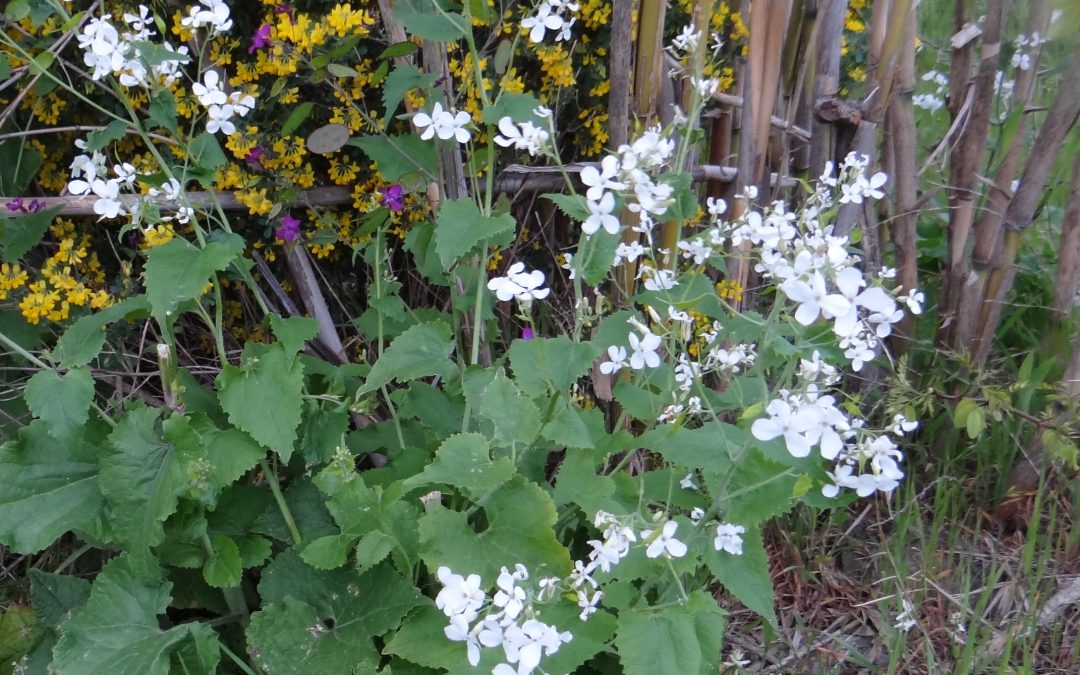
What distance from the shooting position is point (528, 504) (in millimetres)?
1310

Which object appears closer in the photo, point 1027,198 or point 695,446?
point 695,446

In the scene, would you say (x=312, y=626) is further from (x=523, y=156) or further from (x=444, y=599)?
(x=523, y=156)

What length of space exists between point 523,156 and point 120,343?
3.64ft

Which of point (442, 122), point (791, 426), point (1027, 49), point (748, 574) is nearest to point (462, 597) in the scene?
point (791, 426)

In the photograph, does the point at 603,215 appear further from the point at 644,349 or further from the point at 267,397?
the point at 267,397

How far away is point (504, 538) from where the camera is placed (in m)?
1.31

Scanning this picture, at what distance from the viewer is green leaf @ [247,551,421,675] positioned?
4.64ft

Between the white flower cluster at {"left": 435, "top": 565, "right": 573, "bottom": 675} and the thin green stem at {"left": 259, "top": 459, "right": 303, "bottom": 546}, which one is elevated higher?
the white flower cluster at {"left": 435, "top": 565, "right": 573, "bottom": 675}

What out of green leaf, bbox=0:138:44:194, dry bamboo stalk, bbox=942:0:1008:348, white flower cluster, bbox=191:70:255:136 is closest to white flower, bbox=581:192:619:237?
white flower cluster, bbox=191:70:255:136

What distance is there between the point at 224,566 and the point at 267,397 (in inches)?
12.2

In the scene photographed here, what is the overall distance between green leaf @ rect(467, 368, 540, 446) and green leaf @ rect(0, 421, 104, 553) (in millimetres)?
773

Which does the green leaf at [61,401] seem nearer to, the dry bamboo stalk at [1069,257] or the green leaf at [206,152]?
the green leaf at [206,152]

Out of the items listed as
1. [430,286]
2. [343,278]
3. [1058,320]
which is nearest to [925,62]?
[1058,320]

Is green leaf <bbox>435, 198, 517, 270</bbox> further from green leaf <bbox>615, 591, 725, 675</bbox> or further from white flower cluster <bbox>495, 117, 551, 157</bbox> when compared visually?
green leaf <bbox>615, 591, 725, 675</bbox>
